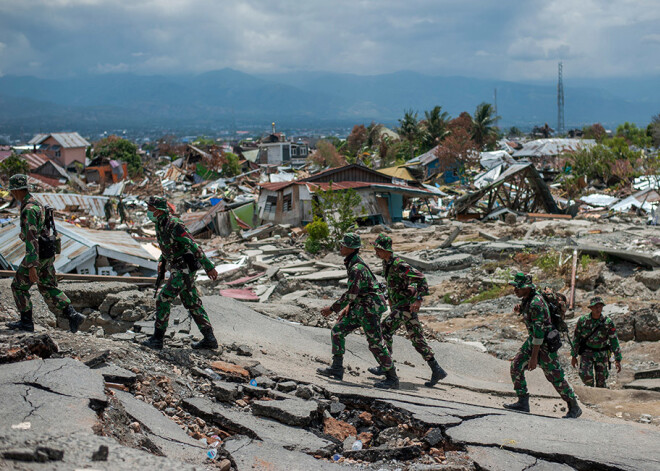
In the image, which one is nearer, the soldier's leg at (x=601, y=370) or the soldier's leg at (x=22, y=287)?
the soldier's leg at (x=22, y=287)

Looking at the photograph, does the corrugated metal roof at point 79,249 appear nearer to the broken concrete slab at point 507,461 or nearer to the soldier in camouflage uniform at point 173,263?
the soldier in camouflage uniform at point 173,263

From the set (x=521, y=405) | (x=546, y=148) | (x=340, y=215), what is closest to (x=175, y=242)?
(x=521, y=405)

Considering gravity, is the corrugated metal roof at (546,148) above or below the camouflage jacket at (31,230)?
above

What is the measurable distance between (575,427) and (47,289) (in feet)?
17.1

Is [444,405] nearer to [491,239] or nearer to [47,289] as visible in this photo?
[47,289]

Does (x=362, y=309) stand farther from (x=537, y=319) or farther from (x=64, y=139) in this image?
(x=64, y=139)

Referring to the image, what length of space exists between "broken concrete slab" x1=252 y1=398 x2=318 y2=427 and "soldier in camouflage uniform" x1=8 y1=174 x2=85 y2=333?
2.58 m

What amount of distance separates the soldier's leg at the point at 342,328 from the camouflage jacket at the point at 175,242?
1.40 metres

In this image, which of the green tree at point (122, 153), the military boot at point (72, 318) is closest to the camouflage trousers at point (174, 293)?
the military boot at point (72, 318)

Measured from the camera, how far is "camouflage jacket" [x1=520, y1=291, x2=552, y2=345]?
219 inches

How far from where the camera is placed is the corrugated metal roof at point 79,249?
10836 mm

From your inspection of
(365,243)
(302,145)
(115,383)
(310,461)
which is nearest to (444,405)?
(310,461)

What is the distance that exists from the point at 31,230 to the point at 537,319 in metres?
4.90

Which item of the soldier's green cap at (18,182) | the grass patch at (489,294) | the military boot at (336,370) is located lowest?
the grass patch at (489,294)
